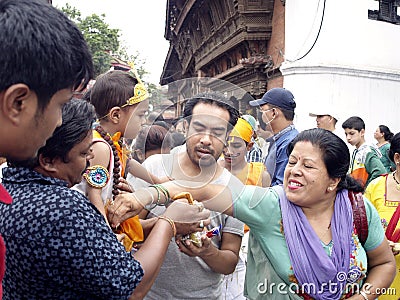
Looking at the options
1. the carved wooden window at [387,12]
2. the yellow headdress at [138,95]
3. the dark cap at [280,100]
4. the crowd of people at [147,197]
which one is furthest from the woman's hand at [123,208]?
the carved wooden window at [387,12]

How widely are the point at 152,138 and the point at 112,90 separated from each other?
355 mm

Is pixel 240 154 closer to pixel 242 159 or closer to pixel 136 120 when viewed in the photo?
pixel 242 159

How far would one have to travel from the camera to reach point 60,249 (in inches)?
47.4

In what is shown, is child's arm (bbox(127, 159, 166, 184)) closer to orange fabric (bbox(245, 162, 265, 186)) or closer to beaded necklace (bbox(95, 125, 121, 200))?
beaded necklace (bbox(95, 125, 121, 200))

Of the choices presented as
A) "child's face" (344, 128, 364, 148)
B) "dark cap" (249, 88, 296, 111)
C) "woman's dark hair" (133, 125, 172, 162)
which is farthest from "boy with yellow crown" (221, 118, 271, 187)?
"child's face" (344, 128, 364, 148)

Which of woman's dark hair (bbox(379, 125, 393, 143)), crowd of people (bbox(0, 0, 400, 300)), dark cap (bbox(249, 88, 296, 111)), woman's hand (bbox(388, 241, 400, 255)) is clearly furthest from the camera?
woman's dark hair (bbox(379, 125, 393, 143))

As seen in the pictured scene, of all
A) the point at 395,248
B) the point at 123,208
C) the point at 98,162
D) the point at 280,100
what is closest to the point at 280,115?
the point at 280,100

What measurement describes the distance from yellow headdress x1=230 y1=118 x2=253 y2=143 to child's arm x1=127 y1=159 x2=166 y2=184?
16.1 inches

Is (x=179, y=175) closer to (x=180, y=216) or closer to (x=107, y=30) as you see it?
(x=180, y=216)

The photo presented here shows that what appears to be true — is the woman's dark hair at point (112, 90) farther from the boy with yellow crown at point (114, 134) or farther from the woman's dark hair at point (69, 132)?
the woman's dark hair at point (69, 132)

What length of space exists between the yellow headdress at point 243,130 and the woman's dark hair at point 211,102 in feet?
0.22

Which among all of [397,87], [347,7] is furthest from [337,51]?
[397,87]

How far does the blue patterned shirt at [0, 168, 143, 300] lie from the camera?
1208 millimetres

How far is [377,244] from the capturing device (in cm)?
232
